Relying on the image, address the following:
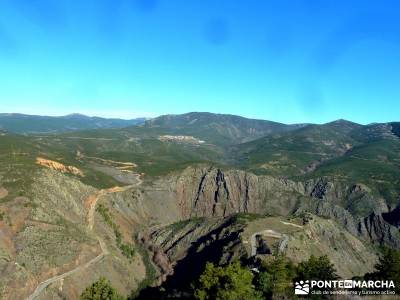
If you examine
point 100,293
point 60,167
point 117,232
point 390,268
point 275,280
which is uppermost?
point 60,167

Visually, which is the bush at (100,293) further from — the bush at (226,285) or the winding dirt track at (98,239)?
the winding dirt track at (98,239)

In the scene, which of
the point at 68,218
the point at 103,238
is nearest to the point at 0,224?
the point at 68,218

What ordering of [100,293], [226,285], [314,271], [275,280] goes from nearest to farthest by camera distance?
[226,285] → [275,280] → [100,293] → [314,271]

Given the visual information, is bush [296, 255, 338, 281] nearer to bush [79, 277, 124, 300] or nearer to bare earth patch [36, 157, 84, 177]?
bush [79, 277, 124, 300]

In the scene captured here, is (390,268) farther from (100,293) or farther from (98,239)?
(98,239)

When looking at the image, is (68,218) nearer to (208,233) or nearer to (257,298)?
(208,233)

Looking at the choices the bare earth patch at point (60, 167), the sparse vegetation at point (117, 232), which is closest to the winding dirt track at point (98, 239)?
the sparse vegetation at point (117, 232)

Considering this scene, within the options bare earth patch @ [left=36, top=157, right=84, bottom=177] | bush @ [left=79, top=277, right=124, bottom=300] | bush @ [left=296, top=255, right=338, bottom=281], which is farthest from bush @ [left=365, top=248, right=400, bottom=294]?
bare earth patch @ [left=36, top=157, right=84, bottom=177]

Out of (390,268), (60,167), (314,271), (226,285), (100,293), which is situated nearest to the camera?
(226,285)

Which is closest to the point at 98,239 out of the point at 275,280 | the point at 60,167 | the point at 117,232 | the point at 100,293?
the point at 117,232

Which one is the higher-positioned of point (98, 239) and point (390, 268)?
point (390, 268)

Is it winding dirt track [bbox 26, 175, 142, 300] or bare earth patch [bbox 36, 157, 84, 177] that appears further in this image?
bare earth patch [bbox 36, 157, 84, 177]
